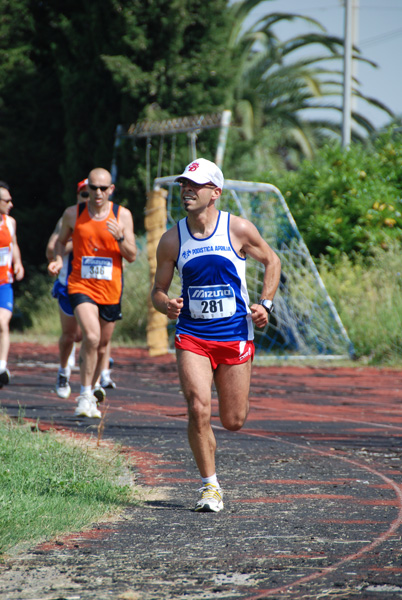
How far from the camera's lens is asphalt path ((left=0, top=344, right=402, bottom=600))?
12.4 feet

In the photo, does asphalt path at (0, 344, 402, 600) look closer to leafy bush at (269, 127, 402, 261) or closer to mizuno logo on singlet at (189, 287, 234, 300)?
mizuno logo on singlet at (189, 287, 234, 300)

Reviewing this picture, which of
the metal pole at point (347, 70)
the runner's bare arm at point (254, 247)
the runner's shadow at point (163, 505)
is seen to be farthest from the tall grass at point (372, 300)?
the runner's shadow at point (163, 505)

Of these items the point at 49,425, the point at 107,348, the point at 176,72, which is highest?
the point at 176,72

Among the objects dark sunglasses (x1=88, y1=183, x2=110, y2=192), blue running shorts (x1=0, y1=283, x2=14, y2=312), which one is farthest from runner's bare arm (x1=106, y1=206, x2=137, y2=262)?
blue running shorts (x1=0, y1=283, x2=14, y2=312)

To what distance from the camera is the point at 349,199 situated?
680 inches

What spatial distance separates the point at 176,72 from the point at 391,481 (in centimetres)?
1712

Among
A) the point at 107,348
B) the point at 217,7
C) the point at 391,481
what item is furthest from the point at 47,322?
the point at 391,481

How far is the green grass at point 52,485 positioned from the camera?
4.58 meters

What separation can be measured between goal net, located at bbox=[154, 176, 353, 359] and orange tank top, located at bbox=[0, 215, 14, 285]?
14.8 ft

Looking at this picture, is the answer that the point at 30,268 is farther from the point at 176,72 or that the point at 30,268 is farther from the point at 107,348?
the point at 107,348

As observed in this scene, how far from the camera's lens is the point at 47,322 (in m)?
21.6

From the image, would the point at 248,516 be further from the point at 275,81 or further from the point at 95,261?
the point at 275,81

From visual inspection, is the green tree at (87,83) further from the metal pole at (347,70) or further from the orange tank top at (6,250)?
the orange tank top at (6,250)

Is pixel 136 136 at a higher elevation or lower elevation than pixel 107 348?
higher
